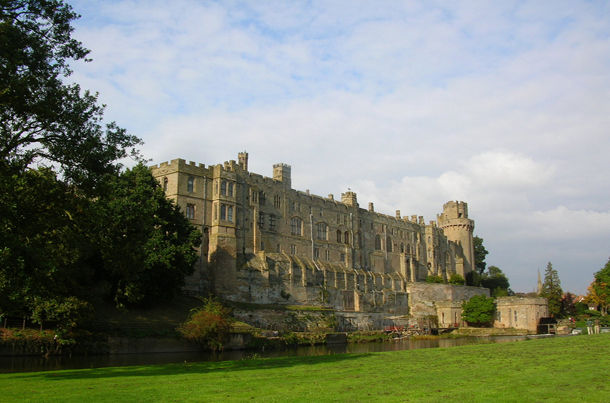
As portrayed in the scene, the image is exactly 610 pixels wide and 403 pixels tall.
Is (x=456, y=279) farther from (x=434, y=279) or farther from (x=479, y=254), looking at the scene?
(x=479, y=254)

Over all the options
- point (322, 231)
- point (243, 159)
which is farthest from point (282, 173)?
point (322, 231)

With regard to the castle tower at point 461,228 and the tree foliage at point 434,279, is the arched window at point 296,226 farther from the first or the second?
the castle tower at point 461,228

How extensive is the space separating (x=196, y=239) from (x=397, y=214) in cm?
5089

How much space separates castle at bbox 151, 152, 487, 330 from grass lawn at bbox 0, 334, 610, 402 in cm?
3343

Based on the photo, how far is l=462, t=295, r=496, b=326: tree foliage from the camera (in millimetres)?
70438

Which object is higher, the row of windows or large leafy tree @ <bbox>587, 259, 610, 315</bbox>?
the row of windows

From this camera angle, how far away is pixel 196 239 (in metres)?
47.5

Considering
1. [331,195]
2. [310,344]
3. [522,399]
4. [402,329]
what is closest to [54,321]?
[310,344]

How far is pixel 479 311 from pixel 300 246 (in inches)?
923

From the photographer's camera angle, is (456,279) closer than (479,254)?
Yes

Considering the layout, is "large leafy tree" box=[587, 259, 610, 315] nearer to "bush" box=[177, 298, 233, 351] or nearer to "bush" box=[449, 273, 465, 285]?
"bush" box=[449, 273, 465, 285]

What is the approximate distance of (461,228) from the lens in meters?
100

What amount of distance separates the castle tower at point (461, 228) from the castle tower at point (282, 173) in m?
42.4

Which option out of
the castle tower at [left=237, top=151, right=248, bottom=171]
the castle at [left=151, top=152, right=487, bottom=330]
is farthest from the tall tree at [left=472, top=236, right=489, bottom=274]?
the castle tower at [left=237, top=151, right=248, bottom=171]
